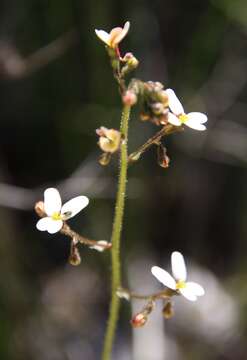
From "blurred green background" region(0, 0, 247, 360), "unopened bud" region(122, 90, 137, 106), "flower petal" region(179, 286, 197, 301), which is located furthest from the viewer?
"blurred green background" region(0, 0, 247, 360)

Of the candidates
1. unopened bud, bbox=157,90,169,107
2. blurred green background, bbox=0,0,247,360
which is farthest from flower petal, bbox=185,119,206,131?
blurred green background, bbox=0,0,247,360

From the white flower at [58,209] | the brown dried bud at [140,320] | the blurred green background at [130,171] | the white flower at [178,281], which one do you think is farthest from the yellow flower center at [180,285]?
the blurred green background at [130,171]

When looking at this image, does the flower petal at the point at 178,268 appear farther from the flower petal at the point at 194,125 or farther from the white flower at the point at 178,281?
the flower petal at the point at 194,125

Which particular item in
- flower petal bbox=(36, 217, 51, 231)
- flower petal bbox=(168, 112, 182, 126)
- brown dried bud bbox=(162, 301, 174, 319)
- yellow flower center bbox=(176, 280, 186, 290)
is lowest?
brown dried bud bbox=(162, 301, 174, 319)

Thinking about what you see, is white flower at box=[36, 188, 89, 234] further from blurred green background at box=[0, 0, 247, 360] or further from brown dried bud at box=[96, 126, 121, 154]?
blurred green background at box=[0, 0, 247, 360]

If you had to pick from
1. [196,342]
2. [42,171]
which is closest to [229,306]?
[196,342]
